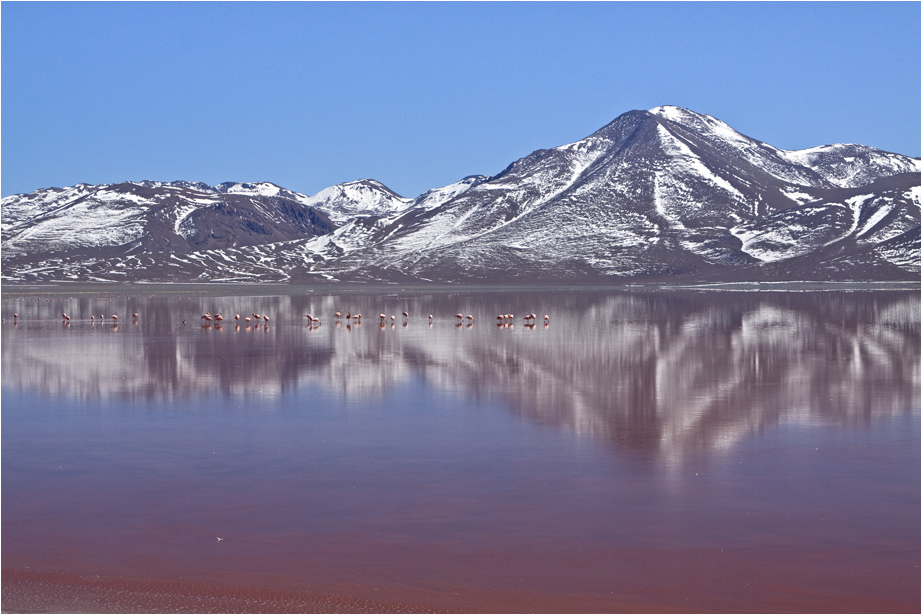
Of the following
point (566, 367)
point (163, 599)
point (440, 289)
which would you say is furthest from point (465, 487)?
point (440, 289)

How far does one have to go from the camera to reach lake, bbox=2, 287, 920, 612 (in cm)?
1142

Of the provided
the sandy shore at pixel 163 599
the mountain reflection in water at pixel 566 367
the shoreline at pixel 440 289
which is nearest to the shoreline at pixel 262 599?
the sandy shore at pixel 163 599

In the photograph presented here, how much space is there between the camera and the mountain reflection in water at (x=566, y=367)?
22781 mm

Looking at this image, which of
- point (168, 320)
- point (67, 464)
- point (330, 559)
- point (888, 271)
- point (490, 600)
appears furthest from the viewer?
point (888, 271)

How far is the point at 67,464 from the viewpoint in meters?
17.6

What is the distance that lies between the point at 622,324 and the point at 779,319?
10.1m

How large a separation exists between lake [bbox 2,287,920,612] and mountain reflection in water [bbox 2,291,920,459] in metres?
0.20

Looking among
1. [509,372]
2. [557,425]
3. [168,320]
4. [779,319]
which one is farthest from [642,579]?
[168,320]

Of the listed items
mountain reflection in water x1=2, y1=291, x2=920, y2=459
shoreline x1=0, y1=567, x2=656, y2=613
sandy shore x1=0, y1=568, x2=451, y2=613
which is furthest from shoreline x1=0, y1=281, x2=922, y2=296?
shoreline x1=0, y1=567, x2=656, y2=613

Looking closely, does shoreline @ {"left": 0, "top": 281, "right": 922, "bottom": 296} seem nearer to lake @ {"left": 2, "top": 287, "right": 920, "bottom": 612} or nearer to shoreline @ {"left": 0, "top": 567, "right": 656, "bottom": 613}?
lake @ {"left": 2, "top": 287, "right": 920, "bottom": 612}

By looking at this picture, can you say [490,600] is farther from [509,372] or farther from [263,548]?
[509,372]

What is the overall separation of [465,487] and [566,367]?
17638 mm

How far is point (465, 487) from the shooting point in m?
15.8

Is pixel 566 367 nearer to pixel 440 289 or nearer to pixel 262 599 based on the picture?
pixel 262 599
